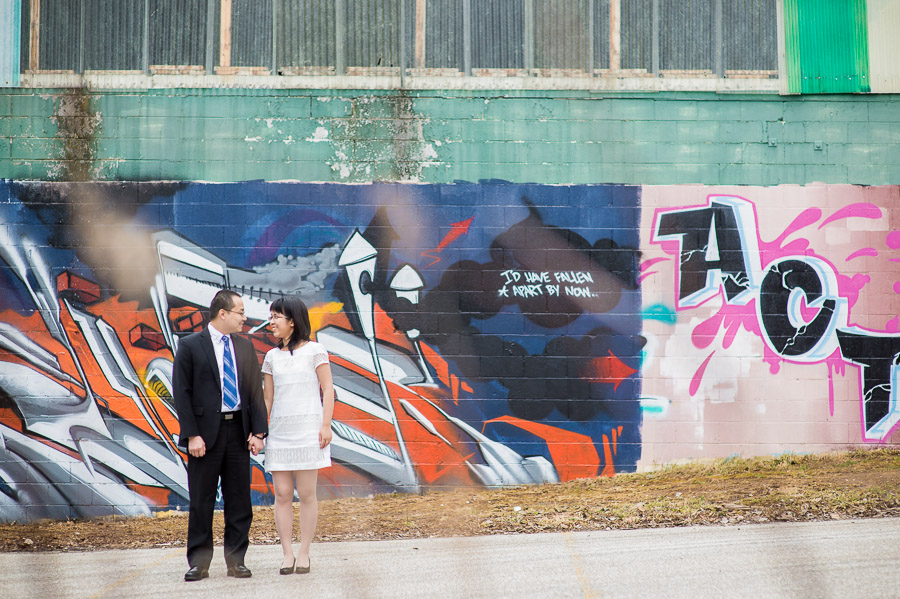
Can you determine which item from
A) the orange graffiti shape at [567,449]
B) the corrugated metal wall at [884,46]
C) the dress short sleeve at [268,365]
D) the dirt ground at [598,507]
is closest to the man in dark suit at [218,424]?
the dress short sleeve at [268,365]

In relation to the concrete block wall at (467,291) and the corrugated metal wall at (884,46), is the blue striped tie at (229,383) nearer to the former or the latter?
the concrete block wall at (467,291)

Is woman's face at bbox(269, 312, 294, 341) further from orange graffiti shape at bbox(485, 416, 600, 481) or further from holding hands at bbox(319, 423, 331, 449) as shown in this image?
orange graffiti shape at bbox(485, 416, 600, 481)

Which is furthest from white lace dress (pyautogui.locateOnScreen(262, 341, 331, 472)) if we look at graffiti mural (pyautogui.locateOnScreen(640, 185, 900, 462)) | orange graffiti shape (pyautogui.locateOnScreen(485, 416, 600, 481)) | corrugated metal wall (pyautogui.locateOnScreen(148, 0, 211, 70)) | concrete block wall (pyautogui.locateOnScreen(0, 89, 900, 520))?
corrugated metal wall (pyautogui.locateOnScreen(148, 0, 211, 70))

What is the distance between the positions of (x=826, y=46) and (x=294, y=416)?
603 centimetres

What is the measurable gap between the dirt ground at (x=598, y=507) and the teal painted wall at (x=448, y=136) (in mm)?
2617

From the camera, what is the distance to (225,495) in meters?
4.84

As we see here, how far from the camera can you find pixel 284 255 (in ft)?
24.3

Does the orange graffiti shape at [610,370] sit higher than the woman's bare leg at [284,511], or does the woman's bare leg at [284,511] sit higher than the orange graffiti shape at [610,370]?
the orange graffiti shape at [610,370]

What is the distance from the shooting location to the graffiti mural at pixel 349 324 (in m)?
7.36

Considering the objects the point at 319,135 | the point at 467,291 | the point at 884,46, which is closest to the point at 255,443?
the point at 467,291

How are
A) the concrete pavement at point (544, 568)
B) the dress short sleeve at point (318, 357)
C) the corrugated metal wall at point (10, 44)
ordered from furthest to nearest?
the corrugated metal wall at point (10, 44) → the dress short sleeve at point (318, 357) → the concrete pavement at point (544, 568)

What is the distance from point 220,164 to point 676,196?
4160mm

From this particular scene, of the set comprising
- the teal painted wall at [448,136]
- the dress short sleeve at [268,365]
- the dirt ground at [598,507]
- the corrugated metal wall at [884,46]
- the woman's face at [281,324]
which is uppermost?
the corrugated metal wall at [884,46]

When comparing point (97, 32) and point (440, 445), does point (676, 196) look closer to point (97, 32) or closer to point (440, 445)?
point (440, 445)
